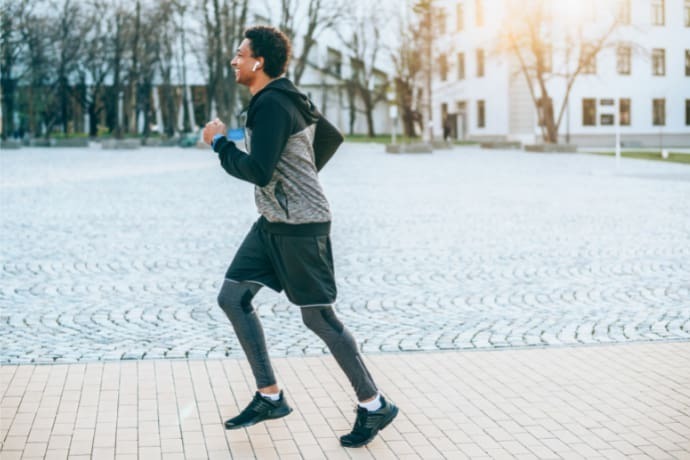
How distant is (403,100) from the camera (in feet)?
269

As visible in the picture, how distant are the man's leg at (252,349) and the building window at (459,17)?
72.1m

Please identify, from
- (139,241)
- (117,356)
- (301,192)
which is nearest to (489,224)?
(139,241)

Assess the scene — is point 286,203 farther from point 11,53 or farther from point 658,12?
point 658,12

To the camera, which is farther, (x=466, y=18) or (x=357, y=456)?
(x=466, y=18)

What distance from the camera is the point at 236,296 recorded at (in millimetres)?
5340

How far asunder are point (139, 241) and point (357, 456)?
366 inches

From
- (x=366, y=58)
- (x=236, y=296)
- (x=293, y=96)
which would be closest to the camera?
(x=293, y=96)

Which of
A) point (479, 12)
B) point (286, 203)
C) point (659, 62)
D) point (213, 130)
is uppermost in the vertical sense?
point (479, 12)

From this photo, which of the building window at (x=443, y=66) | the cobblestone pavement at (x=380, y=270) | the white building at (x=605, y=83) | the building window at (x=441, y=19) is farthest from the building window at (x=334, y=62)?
the cobblestone pavement at (x=380, y=270)

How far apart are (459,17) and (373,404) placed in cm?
7312

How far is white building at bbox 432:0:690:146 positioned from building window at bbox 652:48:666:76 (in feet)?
0.20

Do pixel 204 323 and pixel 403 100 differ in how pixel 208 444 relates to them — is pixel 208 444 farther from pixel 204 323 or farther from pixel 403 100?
pixel 403 100

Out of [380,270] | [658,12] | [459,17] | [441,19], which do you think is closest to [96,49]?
[441,19]

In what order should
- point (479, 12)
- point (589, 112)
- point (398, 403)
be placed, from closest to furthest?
point (398, 403) → point (589, 112) → point (479, 12)
